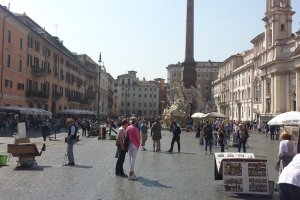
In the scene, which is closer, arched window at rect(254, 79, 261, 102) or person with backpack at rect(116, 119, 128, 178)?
person with backpack at rect(116, 119, 128, 178)

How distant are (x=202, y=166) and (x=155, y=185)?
189 inches

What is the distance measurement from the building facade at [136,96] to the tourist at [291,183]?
5528 inches

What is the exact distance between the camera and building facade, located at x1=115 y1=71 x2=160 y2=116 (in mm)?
145125

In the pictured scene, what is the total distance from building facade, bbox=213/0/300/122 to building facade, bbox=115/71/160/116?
56.1 m

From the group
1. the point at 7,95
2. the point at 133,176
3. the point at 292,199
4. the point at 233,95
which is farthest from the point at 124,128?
the point at 233,95

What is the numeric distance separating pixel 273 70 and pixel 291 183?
225 ft

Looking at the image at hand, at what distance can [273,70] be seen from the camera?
69.9m

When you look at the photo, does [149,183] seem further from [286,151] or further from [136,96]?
[136,96]

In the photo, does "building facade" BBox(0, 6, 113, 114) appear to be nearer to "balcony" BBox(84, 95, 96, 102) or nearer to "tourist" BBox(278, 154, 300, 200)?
"balcony" BBox(84, 95, 96, 102)

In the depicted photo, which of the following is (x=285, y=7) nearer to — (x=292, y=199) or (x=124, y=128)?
(x=124, y=128)

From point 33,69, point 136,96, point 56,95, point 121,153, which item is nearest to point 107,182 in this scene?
point 121,153

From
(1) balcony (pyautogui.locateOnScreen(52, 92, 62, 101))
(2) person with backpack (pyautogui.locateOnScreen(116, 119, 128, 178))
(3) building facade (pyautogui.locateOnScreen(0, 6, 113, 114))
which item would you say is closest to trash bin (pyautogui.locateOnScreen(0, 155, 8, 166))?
(2) person with backpack (pyautogui.locateOnScreen(116, 119, 128, 178))

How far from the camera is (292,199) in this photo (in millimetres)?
4152

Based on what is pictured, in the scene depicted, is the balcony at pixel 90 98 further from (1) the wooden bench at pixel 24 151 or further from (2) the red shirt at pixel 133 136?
(2) the red shirt at pixel 133 136
